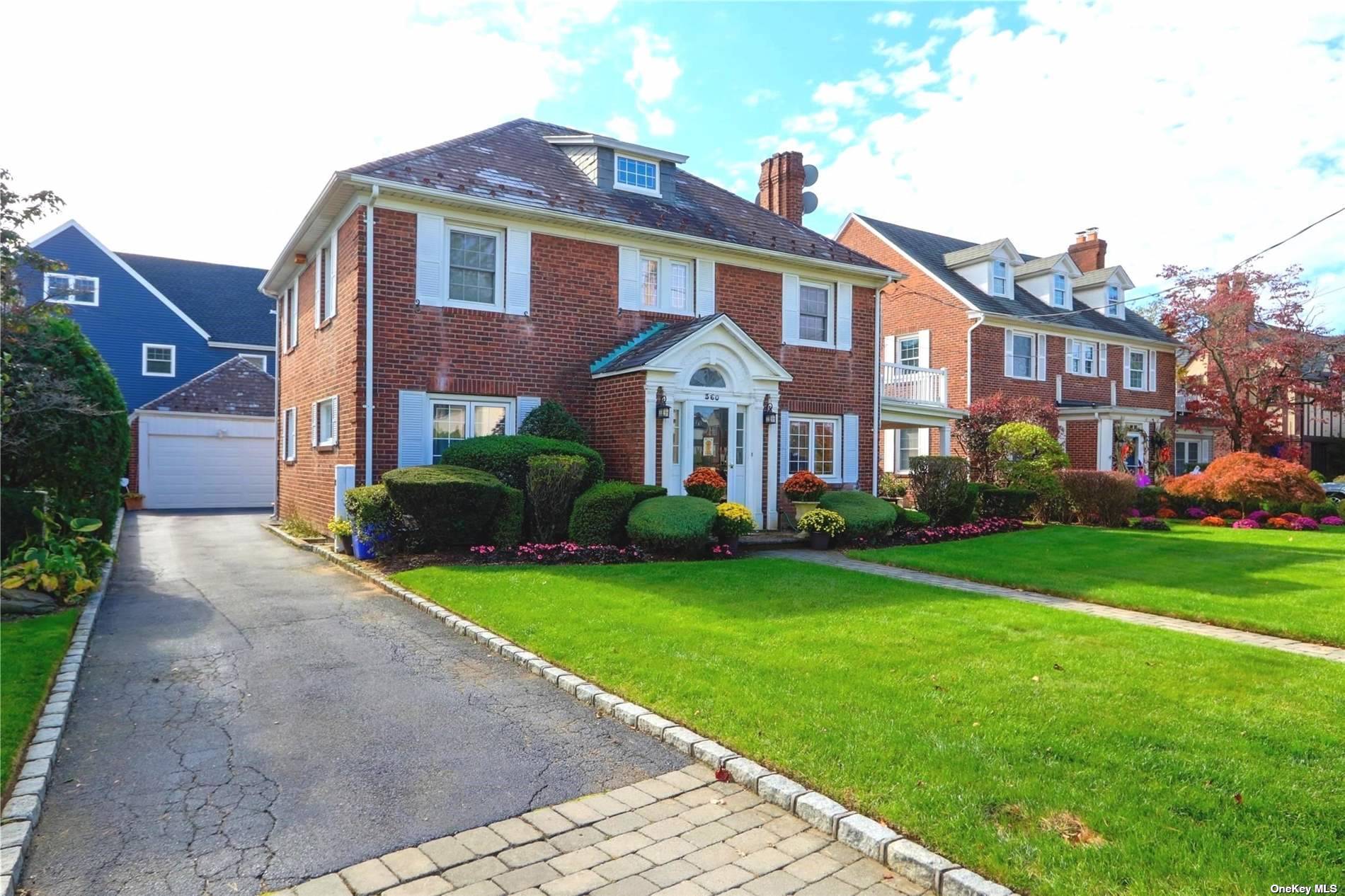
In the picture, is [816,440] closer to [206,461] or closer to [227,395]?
[206,461]

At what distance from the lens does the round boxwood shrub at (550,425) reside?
45.4 ft

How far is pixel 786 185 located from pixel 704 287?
5982 mm

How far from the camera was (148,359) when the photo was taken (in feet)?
96.6

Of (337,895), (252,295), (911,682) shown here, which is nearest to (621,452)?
(911,682)

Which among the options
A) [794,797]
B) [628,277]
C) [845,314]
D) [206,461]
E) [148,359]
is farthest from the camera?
[148,359]

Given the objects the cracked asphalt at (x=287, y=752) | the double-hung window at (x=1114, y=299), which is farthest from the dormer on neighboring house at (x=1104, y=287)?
the cracked asphalt at (x=287, y=752)

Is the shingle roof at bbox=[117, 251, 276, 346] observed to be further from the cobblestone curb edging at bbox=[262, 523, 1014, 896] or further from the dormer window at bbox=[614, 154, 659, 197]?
the cobblestone curb edging at bbox=[262, 523, 1014, 896]

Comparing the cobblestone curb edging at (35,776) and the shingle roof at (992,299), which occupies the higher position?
the shingle roof at (992,299)

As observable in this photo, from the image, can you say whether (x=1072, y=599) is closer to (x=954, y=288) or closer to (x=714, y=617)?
(x=714, y=617)

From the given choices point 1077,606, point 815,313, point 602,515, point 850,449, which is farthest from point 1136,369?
point 602,515

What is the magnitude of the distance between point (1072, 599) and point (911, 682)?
4.96 metres

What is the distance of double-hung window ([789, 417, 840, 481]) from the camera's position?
17500mm

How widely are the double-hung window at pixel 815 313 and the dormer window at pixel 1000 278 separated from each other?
1334 cm

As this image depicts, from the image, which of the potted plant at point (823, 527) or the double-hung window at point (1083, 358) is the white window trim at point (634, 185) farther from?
the double-hung window at point (1083, 358)
